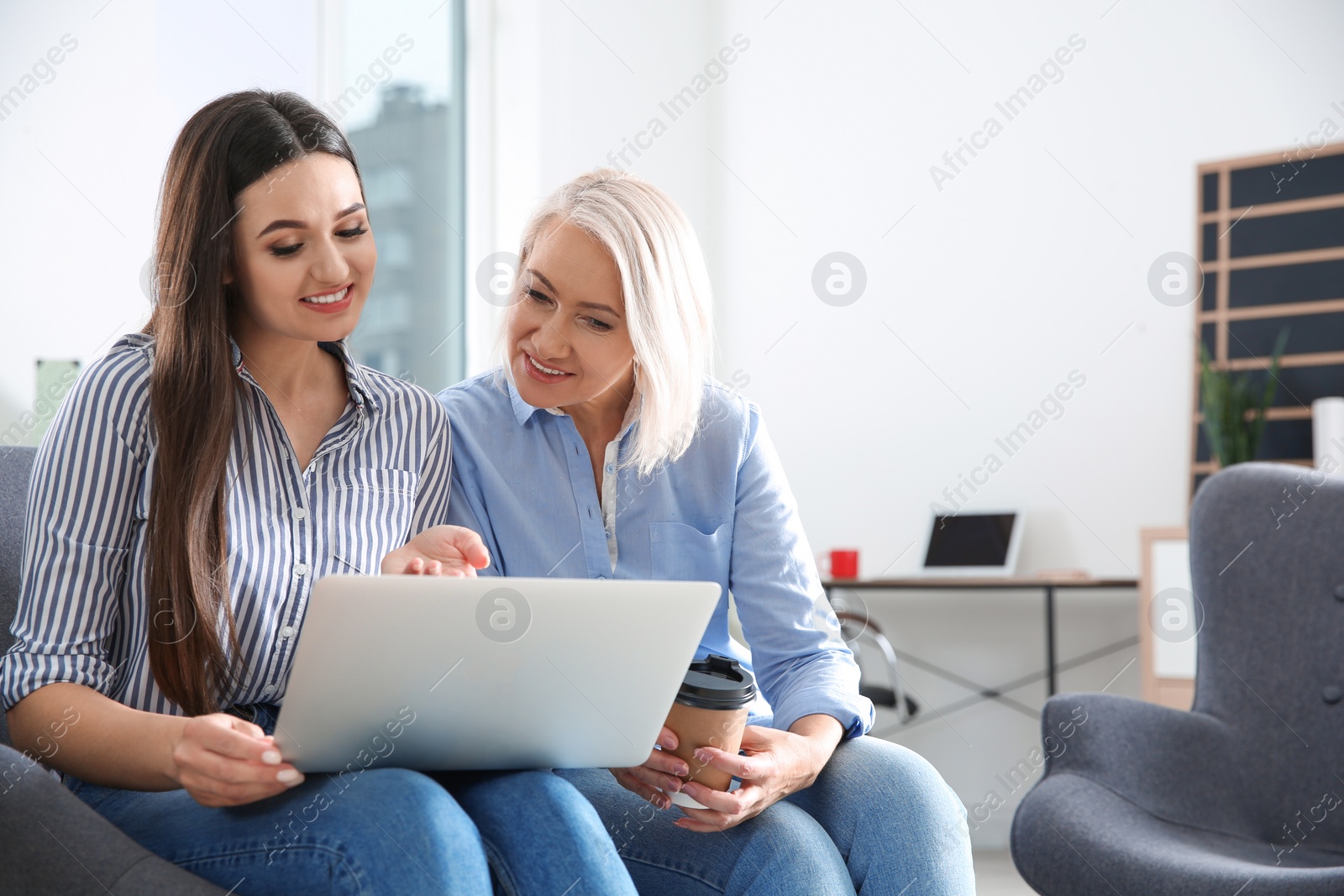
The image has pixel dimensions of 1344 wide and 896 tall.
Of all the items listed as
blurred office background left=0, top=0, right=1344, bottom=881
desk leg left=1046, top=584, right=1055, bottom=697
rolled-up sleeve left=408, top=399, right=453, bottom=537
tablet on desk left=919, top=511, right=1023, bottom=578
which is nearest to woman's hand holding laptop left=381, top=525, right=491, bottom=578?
rolled-up sleeve left=408, top=399, right=453, bottom=537

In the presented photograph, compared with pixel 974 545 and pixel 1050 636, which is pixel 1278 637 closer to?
pixel 1050 636

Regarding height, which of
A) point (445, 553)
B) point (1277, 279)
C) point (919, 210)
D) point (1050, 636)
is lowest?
point (1050, 636)

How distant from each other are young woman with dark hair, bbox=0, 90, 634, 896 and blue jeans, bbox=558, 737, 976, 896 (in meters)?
0.18

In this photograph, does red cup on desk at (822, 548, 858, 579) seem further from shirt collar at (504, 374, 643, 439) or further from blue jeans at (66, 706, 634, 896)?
blue jeans at (66, 706, 634, 896)

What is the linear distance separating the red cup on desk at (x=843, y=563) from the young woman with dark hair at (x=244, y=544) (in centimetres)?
225

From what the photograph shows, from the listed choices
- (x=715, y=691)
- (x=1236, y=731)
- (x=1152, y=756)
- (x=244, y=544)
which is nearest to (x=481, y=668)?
(x=715, y=691)

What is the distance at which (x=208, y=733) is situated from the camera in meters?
0.89

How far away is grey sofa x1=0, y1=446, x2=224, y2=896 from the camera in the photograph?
89 cm

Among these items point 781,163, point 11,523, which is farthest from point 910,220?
point 11,523

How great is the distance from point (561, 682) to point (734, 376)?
110 inches

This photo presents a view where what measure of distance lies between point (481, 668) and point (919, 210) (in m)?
3.14

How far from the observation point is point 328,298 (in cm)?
122

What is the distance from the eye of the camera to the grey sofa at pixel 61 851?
2.91 feet

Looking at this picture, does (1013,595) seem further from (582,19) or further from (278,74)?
(278,74)
